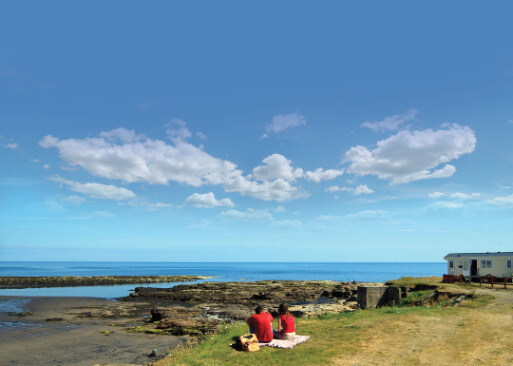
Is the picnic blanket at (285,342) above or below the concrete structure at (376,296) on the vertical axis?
above

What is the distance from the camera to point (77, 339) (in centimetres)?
2423

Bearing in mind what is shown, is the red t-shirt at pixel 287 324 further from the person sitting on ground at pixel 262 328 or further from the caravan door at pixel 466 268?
the caravan door at pixel 466 268

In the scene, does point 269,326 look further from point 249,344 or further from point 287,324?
point 249,344

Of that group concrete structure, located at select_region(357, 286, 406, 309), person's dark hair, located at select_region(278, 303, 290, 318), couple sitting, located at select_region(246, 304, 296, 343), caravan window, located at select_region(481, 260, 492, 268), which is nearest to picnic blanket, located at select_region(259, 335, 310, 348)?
couple sitting, located at select_region(246, 304, 296, 343)

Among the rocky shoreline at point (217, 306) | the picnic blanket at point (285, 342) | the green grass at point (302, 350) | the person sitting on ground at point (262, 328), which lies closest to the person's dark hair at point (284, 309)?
the person sitting on ground at point (262, 328)

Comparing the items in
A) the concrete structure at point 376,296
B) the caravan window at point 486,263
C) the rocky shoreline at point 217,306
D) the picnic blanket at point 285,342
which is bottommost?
the rocky shoreline at point 217,306

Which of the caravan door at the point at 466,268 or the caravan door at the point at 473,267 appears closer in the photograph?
the caravan door at the point at 473,267

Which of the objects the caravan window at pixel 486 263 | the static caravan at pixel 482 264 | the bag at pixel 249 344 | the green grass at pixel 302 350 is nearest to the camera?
the green grass at pixel 302 350

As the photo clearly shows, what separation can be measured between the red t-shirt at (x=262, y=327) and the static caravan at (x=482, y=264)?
38.7 meters

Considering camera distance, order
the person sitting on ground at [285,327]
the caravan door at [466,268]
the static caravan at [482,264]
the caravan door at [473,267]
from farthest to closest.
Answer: the caravan door at [466,268] < the caravan door at [473,267] < the static caravan at [482,264] < the person sitting on ground at [285,327]

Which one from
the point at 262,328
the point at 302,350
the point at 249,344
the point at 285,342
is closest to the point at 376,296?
the point at 285,342

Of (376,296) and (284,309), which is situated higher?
(284,309)

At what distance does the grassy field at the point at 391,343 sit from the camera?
487 inches

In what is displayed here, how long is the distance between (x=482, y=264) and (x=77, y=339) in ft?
145
